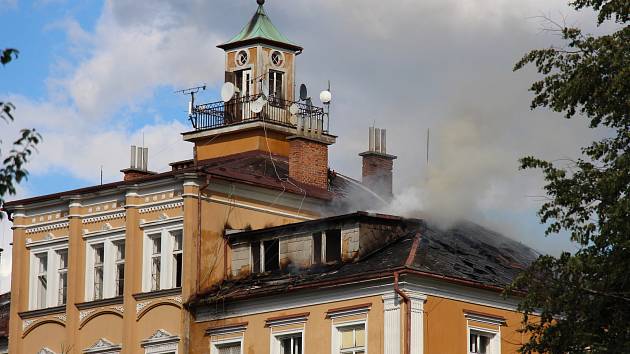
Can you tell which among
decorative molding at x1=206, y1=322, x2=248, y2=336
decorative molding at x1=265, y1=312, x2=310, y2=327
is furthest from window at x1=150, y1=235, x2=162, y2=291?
decorative molding at x1=265, y1=312, x2=310, y2=327

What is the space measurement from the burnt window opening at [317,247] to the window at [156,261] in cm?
529

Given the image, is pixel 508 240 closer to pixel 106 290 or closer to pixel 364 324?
pixel 364 324

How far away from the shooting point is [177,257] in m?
54.2

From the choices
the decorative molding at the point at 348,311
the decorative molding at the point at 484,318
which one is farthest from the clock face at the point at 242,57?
the decorative molding at the point at 484,318

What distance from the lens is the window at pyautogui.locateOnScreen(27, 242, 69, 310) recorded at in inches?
2270

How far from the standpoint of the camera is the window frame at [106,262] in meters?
55.8

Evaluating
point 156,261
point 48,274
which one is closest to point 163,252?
point 156,261

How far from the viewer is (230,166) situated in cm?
5750

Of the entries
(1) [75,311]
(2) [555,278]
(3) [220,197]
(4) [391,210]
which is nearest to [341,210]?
(4) [391,210]

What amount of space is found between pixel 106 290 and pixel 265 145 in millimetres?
8779

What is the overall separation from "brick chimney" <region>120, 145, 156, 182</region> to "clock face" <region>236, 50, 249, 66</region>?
15.4 ft

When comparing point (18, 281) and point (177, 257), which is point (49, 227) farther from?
point (177, 257)

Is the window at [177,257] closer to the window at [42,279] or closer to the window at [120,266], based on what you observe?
the window at [120,266]

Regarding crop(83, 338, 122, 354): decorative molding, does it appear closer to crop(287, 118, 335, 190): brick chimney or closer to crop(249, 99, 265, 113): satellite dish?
crop(287, 118, 335, 190): brick chimney
